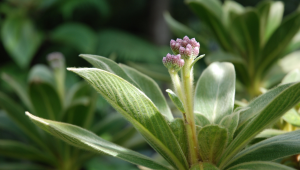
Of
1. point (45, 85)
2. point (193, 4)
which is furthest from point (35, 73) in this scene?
point (193, 4)

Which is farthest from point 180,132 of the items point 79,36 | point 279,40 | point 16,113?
point 79,36

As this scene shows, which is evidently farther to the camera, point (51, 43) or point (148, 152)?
point (51, 43)

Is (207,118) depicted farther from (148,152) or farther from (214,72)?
(148,152)

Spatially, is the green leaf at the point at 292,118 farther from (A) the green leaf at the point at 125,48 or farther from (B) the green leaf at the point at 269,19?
(A) the green leaf at the point at 125,48

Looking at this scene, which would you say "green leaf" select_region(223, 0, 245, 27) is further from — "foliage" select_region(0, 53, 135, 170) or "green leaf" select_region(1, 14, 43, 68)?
"green leaf" select_region(1, 14, 43, 68)

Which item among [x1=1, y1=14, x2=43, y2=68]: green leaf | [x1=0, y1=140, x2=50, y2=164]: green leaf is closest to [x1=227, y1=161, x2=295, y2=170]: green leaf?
[x1=0, y1=140, x2=50, y2=164]: green leaf

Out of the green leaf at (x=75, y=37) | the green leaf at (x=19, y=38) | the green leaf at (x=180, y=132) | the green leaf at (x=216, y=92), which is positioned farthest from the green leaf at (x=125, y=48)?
the green leaf at (x=180, y=132)
